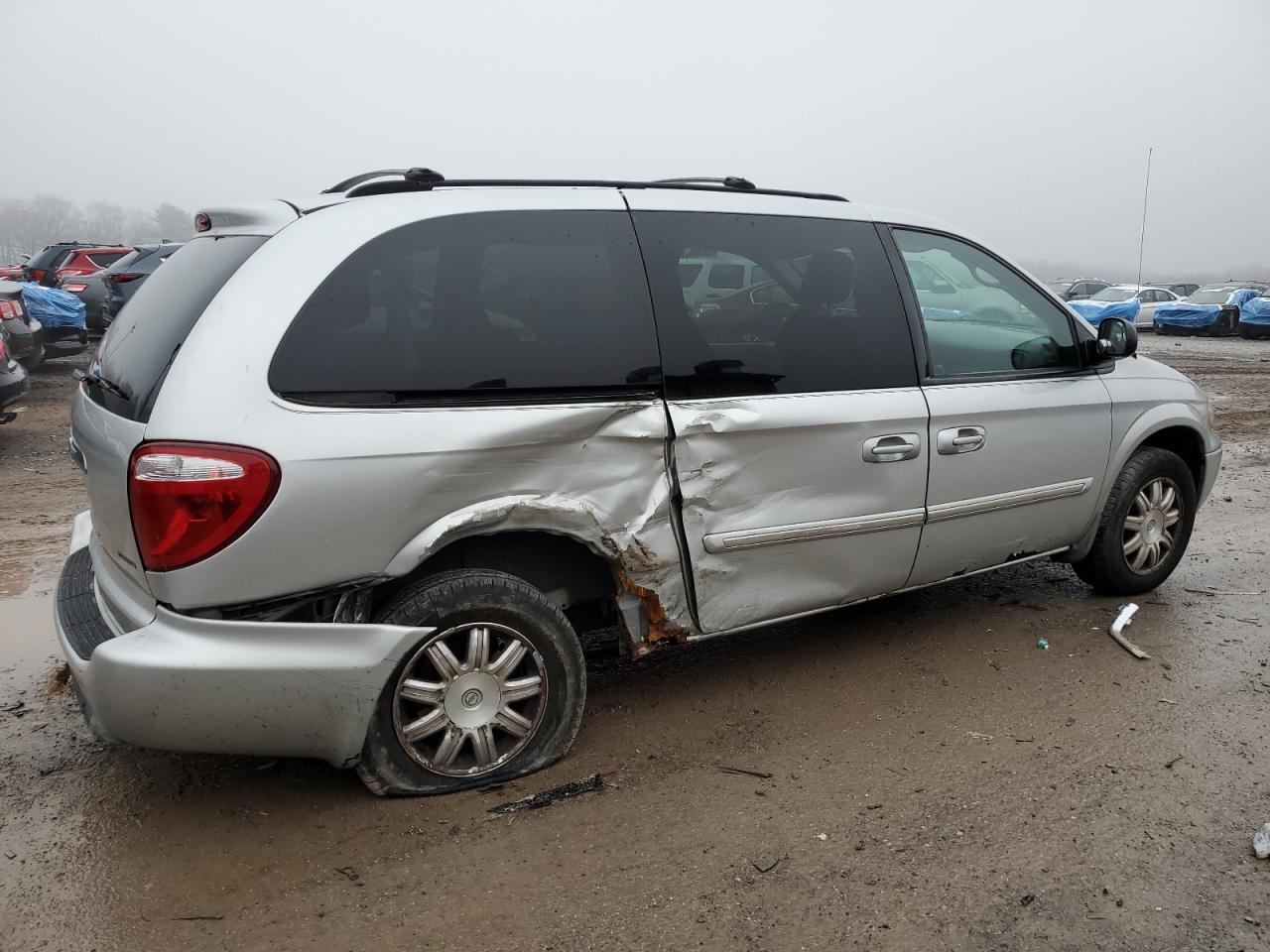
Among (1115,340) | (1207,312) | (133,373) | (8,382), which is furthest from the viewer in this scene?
(1207,312)

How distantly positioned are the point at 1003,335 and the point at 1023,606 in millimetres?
1368

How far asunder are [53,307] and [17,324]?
9.15ft

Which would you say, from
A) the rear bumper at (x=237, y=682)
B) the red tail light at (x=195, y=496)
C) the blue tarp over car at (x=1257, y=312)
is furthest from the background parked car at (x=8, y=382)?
the blue tarp over car at (x=1257, y=312)

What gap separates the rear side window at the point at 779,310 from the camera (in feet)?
11.0

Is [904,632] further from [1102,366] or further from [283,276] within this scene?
[283,276]

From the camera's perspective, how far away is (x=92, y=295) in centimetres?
1634

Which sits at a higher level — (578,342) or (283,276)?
(283,276)

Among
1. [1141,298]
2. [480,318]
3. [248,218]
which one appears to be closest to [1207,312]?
[1141,298]

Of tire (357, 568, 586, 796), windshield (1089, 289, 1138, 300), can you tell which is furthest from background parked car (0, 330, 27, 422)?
windshield (1089, 289, 1138, 300)

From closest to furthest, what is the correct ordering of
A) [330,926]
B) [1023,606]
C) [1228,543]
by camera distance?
1. [330,926]
2. [1023,606]
3. [1228,543]

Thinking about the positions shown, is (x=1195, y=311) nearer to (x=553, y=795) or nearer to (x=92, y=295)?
(x=92, y=295)

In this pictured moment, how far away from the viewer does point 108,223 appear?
102188 millimetres

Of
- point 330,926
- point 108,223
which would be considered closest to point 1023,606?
point 330,926

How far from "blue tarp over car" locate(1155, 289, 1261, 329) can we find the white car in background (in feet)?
1.29
